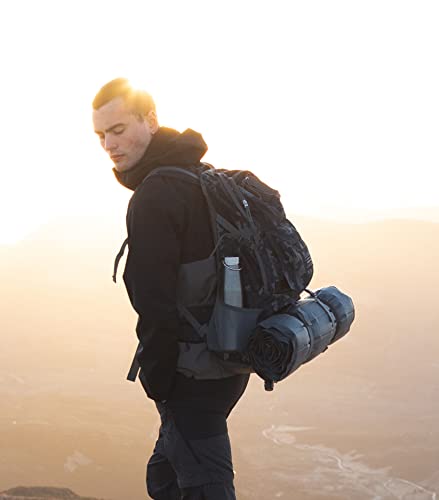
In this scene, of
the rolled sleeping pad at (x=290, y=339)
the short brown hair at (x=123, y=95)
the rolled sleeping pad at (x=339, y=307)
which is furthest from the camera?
the rolled sleeping pad at (x=339, y=307)

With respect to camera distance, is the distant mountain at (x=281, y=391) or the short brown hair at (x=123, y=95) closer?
the short brown hair at (x=123, y=95)

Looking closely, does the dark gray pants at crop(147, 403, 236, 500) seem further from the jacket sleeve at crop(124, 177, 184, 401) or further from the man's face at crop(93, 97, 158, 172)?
the man's face at crop(93, 97, 158, 172)

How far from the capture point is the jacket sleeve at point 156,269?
3.03 metres

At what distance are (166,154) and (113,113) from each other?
34 cm

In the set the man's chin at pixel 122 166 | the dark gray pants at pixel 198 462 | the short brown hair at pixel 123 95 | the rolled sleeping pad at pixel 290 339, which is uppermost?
the short brown hair at pixel 123 95

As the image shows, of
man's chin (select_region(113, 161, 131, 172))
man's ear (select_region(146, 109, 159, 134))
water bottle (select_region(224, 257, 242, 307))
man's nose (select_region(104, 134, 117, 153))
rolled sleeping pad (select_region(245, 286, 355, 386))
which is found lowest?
rolled sleeping pad (select_region(245, 286, 355, 386))

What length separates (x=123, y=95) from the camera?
10.6 ft

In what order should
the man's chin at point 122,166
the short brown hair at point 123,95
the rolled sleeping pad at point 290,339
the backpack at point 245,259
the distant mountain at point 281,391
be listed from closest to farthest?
the rolled sleeping pad at point 290,339, the backpack at point 245,259, the short brown hair at point 123,95, the man's chin at point 122,166, the distant mountain at point 281,391

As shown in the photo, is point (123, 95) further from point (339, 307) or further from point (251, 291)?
point (339, 307)

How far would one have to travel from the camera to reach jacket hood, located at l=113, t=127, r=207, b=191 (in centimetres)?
328

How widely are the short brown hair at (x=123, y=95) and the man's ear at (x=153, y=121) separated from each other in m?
0.05

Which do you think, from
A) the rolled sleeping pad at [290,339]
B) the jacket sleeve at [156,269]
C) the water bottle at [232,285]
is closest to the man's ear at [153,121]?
the jacket sleeve at [156,269]

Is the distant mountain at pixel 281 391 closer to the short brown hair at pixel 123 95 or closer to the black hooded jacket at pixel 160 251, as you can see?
the black hooded jacket at pixel 160 251

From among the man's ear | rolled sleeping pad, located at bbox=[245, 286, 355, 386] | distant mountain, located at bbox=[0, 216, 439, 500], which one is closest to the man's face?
the man's ear
